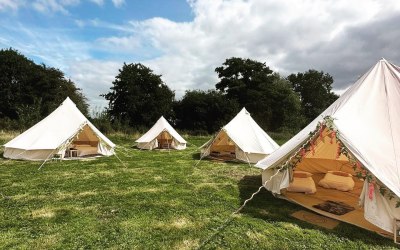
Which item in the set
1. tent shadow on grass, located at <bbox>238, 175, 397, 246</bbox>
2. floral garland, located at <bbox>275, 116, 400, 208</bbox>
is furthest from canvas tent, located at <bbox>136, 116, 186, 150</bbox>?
floral garland, located at <bbox>275, 116, 400, 208</bbox>

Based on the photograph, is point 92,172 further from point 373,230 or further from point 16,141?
point 373,230

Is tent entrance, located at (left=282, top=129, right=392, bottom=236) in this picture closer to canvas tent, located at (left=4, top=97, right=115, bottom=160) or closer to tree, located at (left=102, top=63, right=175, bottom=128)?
canvas tent, located at (left=4, top=97, right=115, bottom=160)

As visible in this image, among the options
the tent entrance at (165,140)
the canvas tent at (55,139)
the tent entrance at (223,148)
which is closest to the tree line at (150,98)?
the tent entrance at (165,140)

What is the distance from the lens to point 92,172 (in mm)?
8672

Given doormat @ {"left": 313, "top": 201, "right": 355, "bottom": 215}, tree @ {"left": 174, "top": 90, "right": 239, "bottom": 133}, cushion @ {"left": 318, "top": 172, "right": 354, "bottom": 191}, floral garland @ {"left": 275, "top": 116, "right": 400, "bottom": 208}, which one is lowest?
doormat @ {"left": 313, "top": 201, "right": 355, "bottom": 215}

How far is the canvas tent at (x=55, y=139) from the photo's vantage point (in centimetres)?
1042

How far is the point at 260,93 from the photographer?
31281mm

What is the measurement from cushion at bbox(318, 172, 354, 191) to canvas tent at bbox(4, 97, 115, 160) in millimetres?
8010

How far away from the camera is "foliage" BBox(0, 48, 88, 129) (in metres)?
21.0

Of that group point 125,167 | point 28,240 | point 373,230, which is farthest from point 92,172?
point 373,230

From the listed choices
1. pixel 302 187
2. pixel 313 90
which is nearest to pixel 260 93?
pixel 313 90

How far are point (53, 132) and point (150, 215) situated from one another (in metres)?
7.61

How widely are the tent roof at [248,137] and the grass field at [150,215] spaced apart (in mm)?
2254

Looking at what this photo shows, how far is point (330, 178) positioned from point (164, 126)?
992cm
